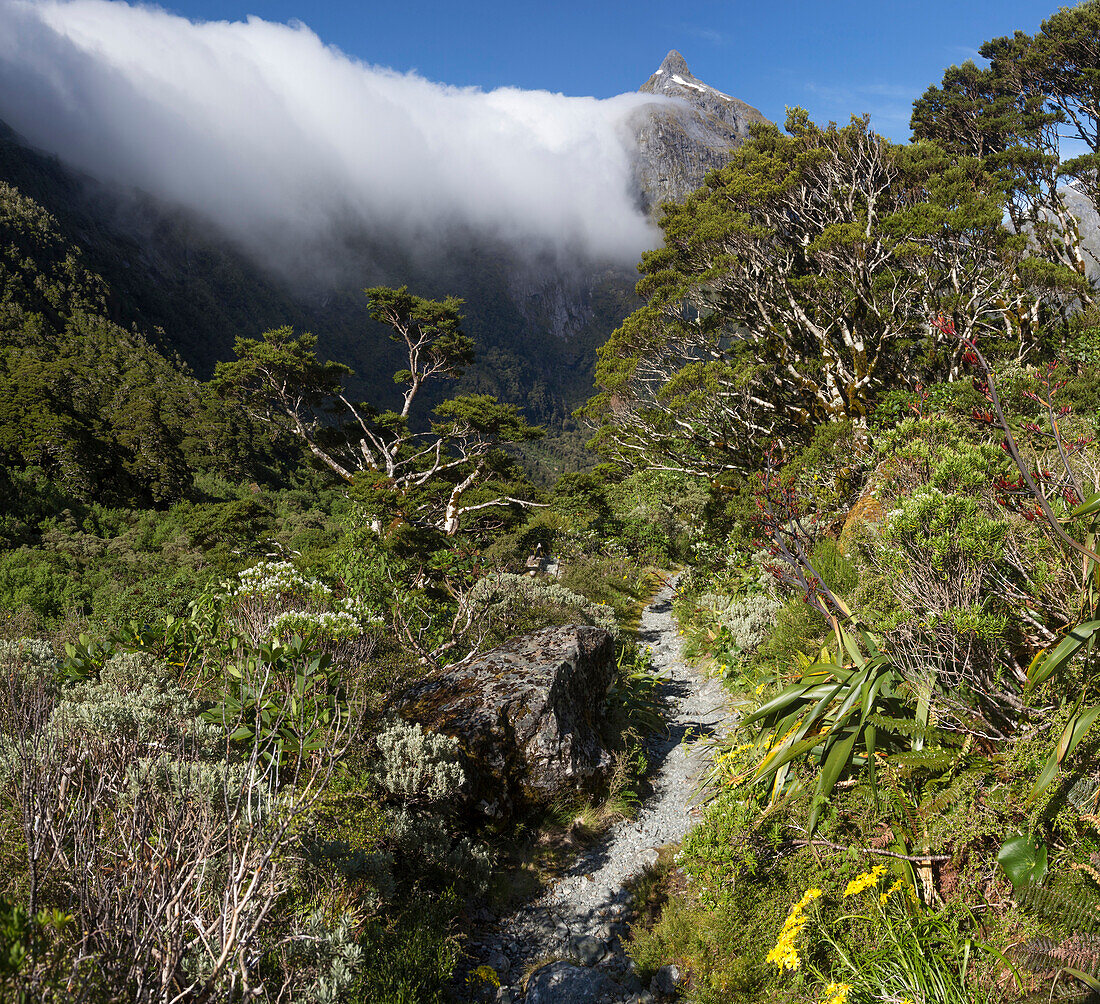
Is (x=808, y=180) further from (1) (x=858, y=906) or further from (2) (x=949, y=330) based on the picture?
(1) (x=858, y=906)

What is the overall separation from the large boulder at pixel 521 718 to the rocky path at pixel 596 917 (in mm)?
560

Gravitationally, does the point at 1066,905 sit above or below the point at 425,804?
above

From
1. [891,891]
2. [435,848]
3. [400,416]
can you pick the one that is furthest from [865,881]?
[400,416]

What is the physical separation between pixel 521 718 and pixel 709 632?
4035 mm

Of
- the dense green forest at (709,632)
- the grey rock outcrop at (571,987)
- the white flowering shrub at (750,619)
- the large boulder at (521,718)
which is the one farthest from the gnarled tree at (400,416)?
the grey rock outcrop at (571,987)

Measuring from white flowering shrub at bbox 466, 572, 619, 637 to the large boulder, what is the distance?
1.35 m

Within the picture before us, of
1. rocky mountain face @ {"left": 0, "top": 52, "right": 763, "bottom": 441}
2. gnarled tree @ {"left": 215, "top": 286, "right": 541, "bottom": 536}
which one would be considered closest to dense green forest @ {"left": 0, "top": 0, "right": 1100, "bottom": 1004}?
gnarled tree @ {"left": 215, "top": 286, "right": 541, "bottom": 536}

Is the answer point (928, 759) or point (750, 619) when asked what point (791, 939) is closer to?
point (928, 759)

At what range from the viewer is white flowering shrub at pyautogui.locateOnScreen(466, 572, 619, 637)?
278 inches

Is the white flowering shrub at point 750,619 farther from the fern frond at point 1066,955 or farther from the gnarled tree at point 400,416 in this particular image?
the gnarled tree at point 400,416

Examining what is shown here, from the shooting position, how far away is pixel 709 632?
315 inches

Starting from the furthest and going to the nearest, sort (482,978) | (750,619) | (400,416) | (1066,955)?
(400,416)
(750,619)
(482,978)
(1066,955)

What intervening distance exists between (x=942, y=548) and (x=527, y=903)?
3.34 meters

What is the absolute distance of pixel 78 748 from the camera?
2.50 m
